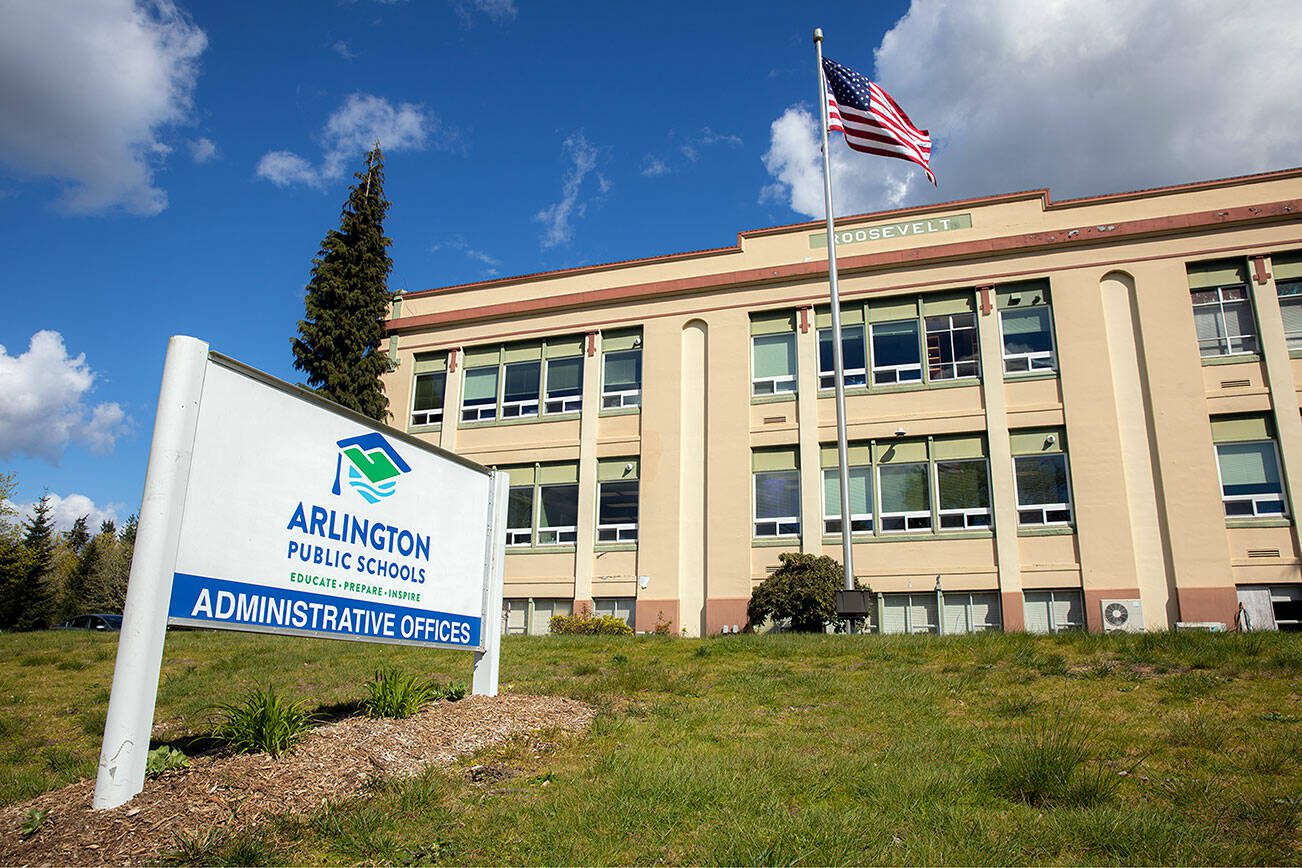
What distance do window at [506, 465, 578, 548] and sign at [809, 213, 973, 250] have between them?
10.00 metres

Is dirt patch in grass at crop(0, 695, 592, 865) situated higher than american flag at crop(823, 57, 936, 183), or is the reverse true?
american flag at crop(823, 57, 936, 183)

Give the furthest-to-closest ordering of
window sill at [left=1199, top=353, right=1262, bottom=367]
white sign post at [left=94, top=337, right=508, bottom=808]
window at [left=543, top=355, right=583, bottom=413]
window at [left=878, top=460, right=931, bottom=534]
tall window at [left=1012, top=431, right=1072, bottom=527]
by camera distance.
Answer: window at [left=543, top=355, right=583, bottom=413], window at [left=878, top=460, right=931, bottom=534], tall window at [left=1012, top=431, right=1072, bottom=527], window sill at [left=1199, top=353, right=1262, bottom=367], white sign post at [left=94, top=337, right=508, bottom=808]

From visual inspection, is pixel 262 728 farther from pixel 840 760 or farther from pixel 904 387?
pixel 904 387

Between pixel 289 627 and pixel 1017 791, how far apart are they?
529 cm

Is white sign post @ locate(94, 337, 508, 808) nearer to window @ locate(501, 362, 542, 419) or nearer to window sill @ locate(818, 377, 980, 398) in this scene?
window sill @ locate(818, 377, 980, 398)

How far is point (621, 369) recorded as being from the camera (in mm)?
26594

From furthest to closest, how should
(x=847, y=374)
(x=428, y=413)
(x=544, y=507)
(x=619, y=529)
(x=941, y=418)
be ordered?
1. (x=428, y=413)
2. (x=544, y=507)
3. (x=619, y=529)
4. (x=847, y=374)
5. (x=941, y=418)

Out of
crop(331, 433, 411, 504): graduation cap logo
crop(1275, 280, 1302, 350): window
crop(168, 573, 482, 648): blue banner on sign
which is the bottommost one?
crop(168, 573, 482, 648): blue banner on sign

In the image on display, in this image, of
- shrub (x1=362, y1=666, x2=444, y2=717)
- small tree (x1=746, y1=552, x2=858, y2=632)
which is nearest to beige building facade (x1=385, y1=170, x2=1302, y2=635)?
small tree (x1=746, y1=552, x2=858, y2=632)

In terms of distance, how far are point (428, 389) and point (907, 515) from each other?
15.7m

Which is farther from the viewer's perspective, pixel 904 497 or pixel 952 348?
pixel 952 348

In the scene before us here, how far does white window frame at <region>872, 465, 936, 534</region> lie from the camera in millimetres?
22328

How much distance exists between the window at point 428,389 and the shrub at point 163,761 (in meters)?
23.0

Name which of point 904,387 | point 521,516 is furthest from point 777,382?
point 521,516
